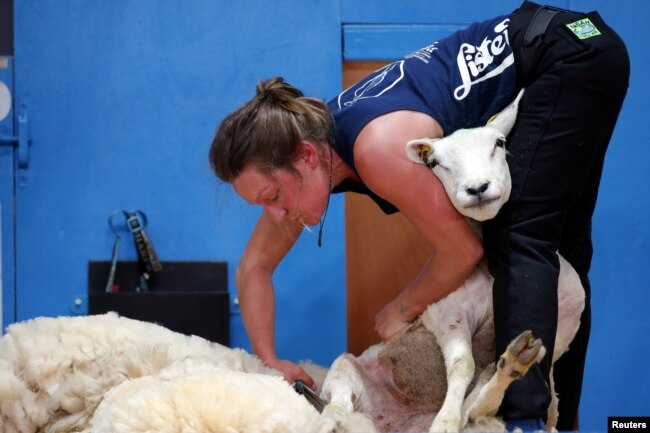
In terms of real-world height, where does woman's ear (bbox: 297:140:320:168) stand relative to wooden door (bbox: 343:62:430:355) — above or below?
above

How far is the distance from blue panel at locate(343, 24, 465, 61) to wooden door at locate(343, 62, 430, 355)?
441 millimetres

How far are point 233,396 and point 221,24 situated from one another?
1.52 meters

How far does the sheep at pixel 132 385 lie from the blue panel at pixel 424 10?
1.24 meters

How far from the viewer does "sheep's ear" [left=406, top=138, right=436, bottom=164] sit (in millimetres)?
1533

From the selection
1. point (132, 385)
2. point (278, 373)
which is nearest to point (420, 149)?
point (278, 373)

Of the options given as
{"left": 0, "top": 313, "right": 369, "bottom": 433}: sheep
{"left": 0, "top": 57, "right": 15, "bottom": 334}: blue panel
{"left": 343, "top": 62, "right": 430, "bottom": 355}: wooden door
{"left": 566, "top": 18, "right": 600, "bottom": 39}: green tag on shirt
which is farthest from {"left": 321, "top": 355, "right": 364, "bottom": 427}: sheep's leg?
{"left": 0, "top": 57, "right": 15, "bottom": 334}: blue panel

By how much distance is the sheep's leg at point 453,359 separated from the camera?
144 cm

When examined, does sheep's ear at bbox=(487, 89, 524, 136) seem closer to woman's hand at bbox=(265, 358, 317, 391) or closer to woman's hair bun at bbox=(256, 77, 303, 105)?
woman's hair bun at bbox=(256, 77, 303, 105)

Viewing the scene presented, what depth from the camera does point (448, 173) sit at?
60.9 inches

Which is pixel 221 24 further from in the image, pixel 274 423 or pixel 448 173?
pixel 274 423

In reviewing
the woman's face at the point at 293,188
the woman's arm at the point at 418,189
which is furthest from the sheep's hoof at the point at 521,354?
the woman's face at the point at 293,188

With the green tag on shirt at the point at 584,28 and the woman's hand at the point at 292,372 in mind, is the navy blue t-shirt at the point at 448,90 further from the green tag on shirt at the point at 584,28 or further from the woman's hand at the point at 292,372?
the woman's hand at the point at 292,372

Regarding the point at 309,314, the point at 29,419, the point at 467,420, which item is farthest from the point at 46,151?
the point at 467,420

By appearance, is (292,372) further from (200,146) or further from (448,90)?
(200,146)
